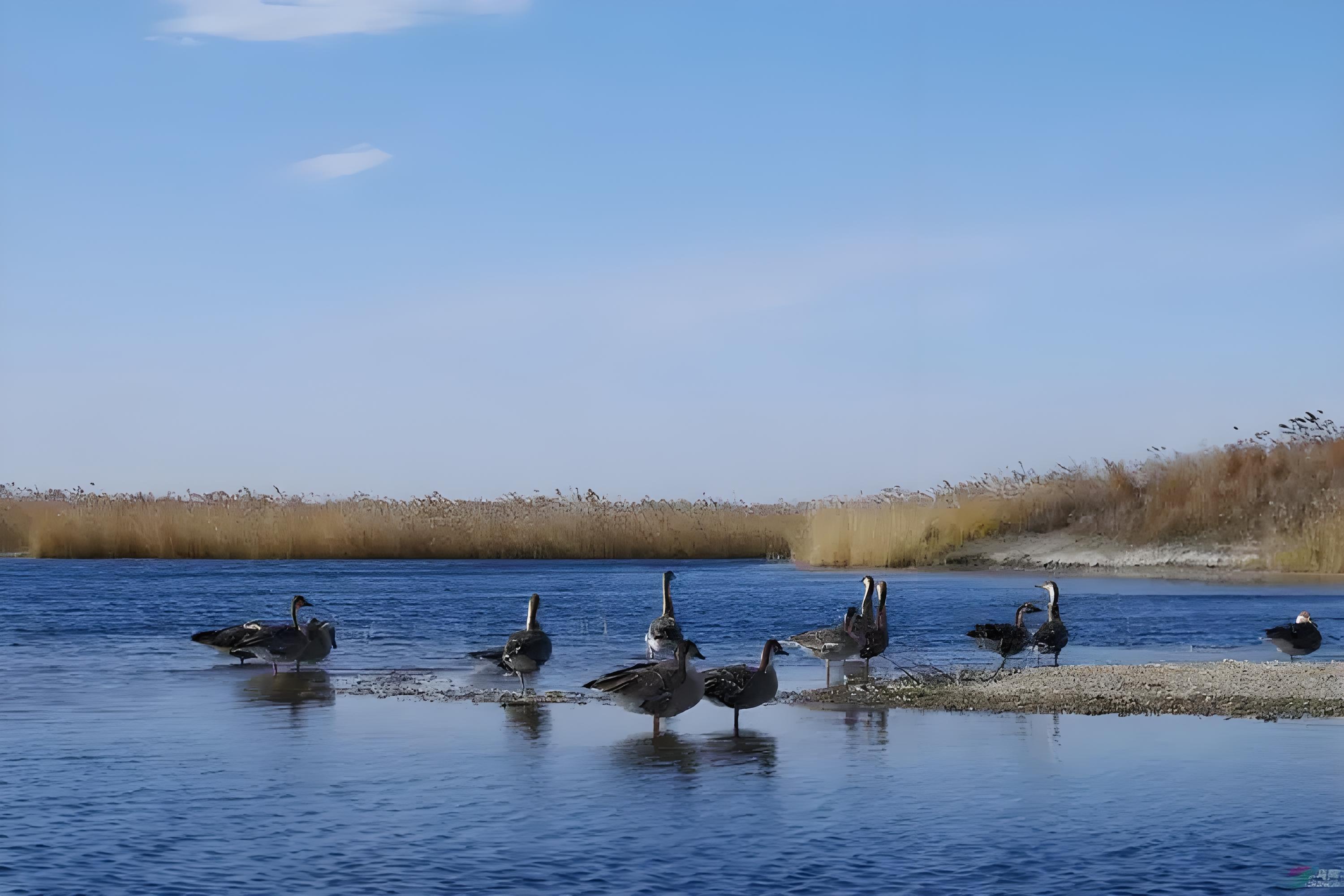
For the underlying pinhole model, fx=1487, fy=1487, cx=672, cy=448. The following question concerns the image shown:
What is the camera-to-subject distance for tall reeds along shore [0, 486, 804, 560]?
41531mm

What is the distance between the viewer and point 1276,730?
11703 millimetres

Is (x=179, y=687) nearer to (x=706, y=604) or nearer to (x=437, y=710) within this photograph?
(x=437, y=710)

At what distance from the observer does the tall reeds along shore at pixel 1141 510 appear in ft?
112

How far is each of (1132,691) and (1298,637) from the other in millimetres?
4450

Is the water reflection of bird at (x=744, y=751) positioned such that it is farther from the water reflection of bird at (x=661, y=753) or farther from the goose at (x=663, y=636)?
the goose at (x=663, y=636)

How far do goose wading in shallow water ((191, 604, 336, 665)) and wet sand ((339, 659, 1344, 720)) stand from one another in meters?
1.51

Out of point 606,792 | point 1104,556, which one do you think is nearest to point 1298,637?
point 606,792

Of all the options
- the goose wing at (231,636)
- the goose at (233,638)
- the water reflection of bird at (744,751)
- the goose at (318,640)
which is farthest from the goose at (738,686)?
the goose at (233,638)

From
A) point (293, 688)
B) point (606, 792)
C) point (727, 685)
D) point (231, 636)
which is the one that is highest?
point (231, 636)

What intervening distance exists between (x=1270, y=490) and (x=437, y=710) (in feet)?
89.5

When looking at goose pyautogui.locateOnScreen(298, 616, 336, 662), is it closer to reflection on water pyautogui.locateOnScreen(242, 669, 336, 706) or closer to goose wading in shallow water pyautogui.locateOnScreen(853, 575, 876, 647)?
reflection on water pyautogui.locateOnScreen(242, 669, 336, 706)

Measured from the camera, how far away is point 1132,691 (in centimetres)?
1362

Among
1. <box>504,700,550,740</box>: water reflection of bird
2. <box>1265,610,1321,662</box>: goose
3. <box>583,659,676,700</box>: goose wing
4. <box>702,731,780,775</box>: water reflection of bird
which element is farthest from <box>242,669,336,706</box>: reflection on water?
<box>1265,610,1321,662</box>: goose

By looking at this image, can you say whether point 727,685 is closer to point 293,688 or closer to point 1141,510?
point 293,688
